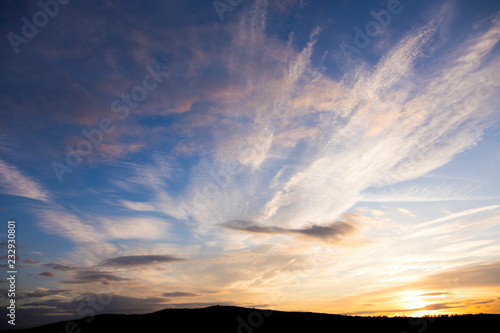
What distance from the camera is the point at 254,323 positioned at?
118 feet

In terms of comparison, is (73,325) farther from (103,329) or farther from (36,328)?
(36,328)

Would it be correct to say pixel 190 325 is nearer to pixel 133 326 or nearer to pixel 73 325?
pixel 133 326

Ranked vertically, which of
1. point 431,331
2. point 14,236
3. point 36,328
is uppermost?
point 14,236

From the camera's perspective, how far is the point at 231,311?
41000 mm

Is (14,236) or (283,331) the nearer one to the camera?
(14,236)

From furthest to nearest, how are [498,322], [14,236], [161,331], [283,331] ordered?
[161,331]
[283,331]
[14,236]
[498,322]

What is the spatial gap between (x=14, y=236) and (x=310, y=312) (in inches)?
1635

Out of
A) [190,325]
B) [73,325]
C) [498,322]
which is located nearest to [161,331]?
[190,325]

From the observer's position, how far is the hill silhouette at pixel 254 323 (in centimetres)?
2886

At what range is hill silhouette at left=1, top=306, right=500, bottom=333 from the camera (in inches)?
1136

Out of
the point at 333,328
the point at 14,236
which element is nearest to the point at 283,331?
the point at 333,328

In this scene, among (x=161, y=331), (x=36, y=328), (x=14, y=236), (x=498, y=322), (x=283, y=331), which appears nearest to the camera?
(x=498, y=322)

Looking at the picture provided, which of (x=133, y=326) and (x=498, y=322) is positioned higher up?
(x=498, y=322)

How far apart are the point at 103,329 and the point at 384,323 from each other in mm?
38460
